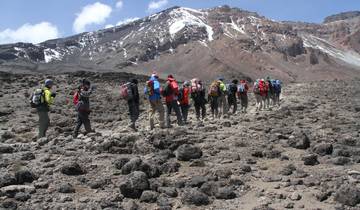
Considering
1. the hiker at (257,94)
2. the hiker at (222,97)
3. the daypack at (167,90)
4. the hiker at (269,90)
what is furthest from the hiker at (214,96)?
the hiker at (269,90)

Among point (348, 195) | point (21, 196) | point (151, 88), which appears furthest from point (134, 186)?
point (151, 88)

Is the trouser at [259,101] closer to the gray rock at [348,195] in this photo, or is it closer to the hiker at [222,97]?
the hiker at [222,97]

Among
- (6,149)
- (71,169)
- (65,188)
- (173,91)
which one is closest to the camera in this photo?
(65,188)

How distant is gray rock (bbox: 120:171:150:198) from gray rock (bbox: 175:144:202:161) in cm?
200

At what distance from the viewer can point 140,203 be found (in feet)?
29.9

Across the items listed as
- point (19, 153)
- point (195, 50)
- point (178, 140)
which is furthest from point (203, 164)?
point (195, 50)

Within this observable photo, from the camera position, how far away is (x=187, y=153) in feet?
37.9

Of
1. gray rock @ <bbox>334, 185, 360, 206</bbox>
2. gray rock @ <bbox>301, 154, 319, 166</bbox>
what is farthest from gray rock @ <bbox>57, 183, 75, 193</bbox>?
gray rock @ <bbox>301, 154, 319, 166</bbox>

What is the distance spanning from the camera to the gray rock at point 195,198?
9.02 meters

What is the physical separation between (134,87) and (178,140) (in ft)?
14.6

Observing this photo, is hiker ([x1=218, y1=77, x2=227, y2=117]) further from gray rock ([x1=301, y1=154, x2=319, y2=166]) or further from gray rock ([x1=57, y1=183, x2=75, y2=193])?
gray rock ([x1=57, y1=183, x2=75, y2=193])

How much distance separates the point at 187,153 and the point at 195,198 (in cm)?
257

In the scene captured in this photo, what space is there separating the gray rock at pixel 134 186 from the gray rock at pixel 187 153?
2.00 m

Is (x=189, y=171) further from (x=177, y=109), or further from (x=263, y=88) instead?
(x=263, y=88)
